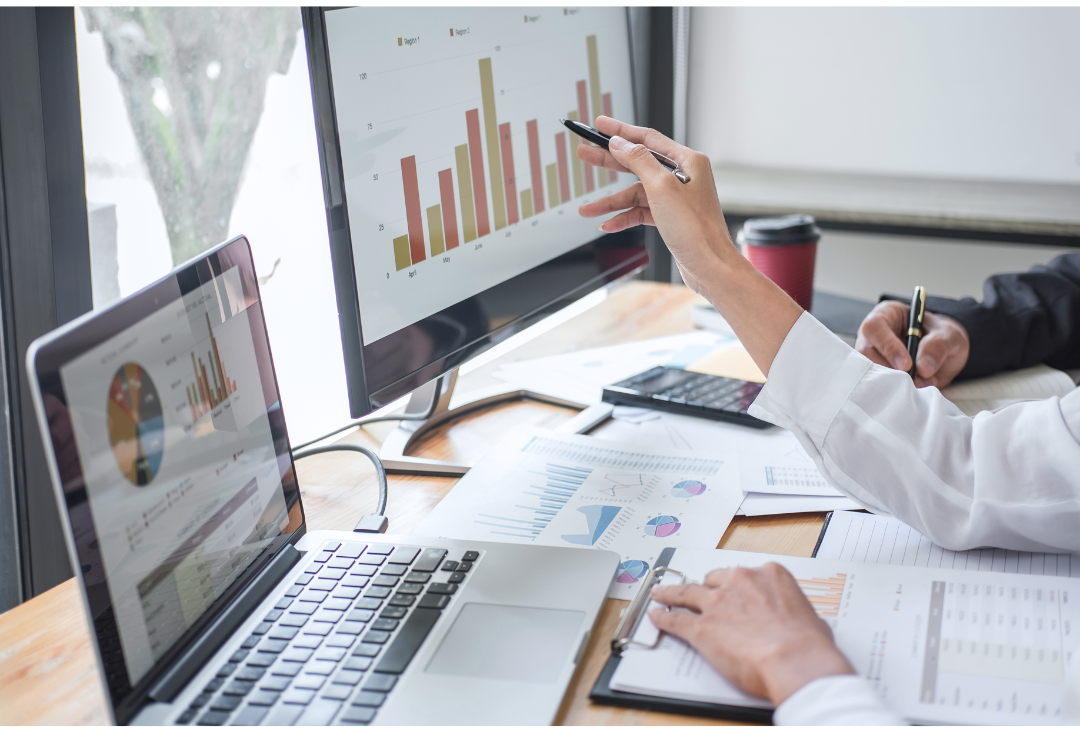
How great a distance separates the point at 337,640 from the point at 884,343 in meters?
0.76

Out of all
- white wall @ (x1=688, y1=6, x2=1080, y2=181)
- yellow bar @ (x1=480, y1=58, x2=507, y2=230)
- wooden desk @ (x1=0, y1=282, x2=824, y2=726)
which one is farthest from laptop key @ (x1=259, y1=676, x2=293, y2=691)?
white wall @ (x1=688, y1=6, x2=1080, y2=181)

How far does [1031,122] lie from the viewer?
1.89 meters

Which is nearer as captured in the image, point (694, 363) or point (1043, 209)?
point (694, 363)

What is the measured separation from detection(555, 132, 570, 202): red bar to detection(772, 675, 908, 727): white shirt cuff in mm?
712

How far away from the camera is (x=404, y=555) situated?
0.66m

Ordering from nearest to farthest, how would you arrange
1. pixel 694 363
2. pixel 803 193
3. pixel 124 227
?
pixel 124 227
pixel 694 363
pixel 803 193

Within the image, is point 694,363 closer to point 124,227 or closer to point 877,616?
point 877,616

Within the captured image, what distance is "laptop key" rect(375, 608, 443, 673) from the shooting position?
55 cm

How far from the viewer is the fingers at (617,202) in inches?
36.4

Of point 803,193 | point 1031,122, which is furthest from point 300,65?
point 1031,122

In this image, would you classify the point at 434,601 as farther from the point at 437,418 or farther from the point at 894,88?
the point at 894,88

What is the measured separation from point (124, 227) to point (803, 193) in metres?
1.60

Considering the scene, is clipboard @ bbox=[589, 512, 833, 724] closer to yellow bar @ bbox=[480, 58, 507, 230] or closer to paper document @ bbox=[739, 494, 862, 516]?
paper document @ bbox=[739, 494, 862, 516]

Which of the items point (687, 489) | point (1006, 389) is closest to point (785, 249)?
point (1006, 389)
